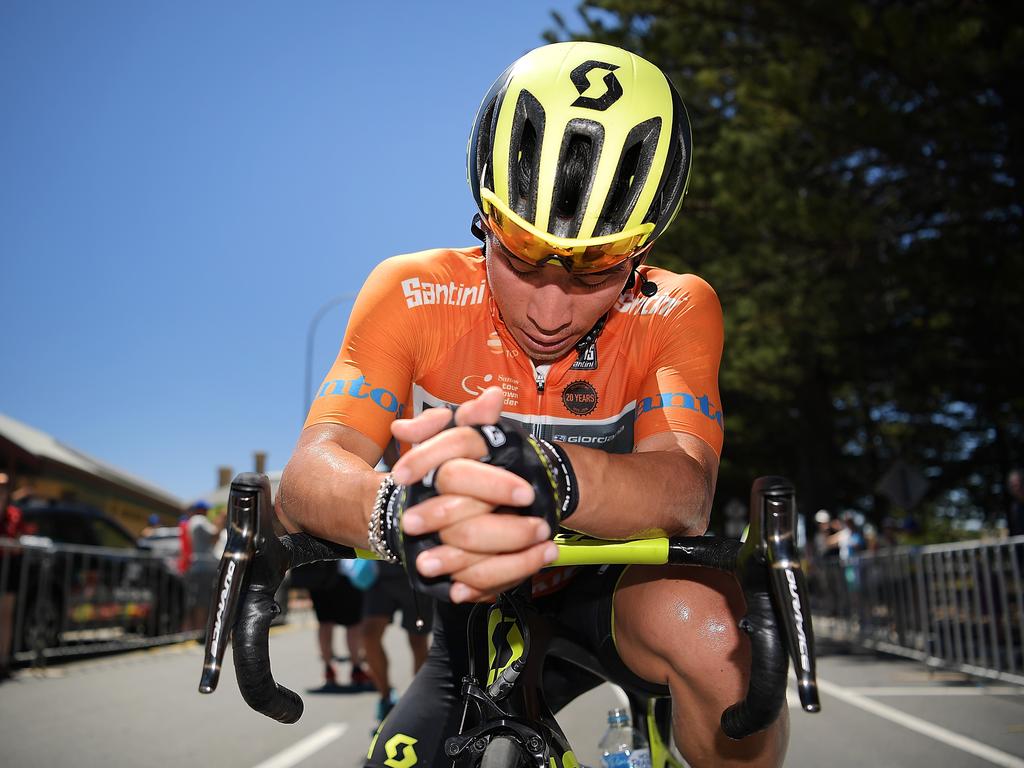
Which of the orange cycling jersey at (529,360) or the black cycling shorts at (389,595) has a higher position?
the orange cycling jersey at (529,360)

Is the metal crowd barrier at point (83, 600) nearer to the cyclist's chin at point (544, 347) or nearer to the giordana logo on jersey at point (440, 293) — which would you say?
the giordana logo on jersey at point (440, 293)

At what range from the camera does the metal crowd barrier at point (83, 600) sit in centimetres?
1002

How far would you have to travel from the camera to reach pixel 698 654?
1.95m

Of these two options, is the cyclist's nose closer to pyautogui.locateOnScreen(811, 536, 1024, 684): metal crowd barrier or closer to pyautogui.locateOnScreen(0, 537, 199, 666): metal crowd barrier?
pyautogui.locateOnScreen(811, 536, 1024, 684): metal crowd barrier

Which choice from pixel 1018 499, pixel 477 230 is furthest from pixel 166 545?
pixel 477 230

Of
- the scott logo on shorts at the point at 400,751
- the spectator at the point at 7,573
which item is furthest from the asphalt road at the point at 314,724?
the scott logo on shorts at the point at 400,751

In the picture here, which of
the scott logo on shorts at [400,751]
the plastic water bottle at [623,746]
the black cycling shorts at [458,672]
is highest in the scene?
the black cycling shorts at [458,672]

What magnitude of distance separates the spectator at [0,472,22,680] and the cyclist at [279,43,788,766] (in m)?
8.40

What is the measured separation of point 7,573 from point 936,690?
30.8 feet

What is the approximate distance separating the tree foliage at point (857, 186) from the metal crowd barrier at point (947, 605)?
465cm

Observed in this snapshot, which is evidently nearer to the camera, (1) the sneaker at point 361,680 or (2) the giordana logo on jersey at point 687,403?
(2) the giordana logo on jersey at point 687,403

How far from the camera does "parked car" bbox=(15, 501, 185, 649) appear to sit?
34.3 feet

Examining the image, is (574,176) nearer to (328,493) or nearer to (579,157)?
(579,157)

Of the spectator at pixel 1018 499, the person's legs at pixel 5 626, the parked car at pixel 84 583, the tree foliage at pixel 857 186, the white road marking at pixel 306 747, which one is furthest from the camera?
the tree foliage at pixel 857 186
